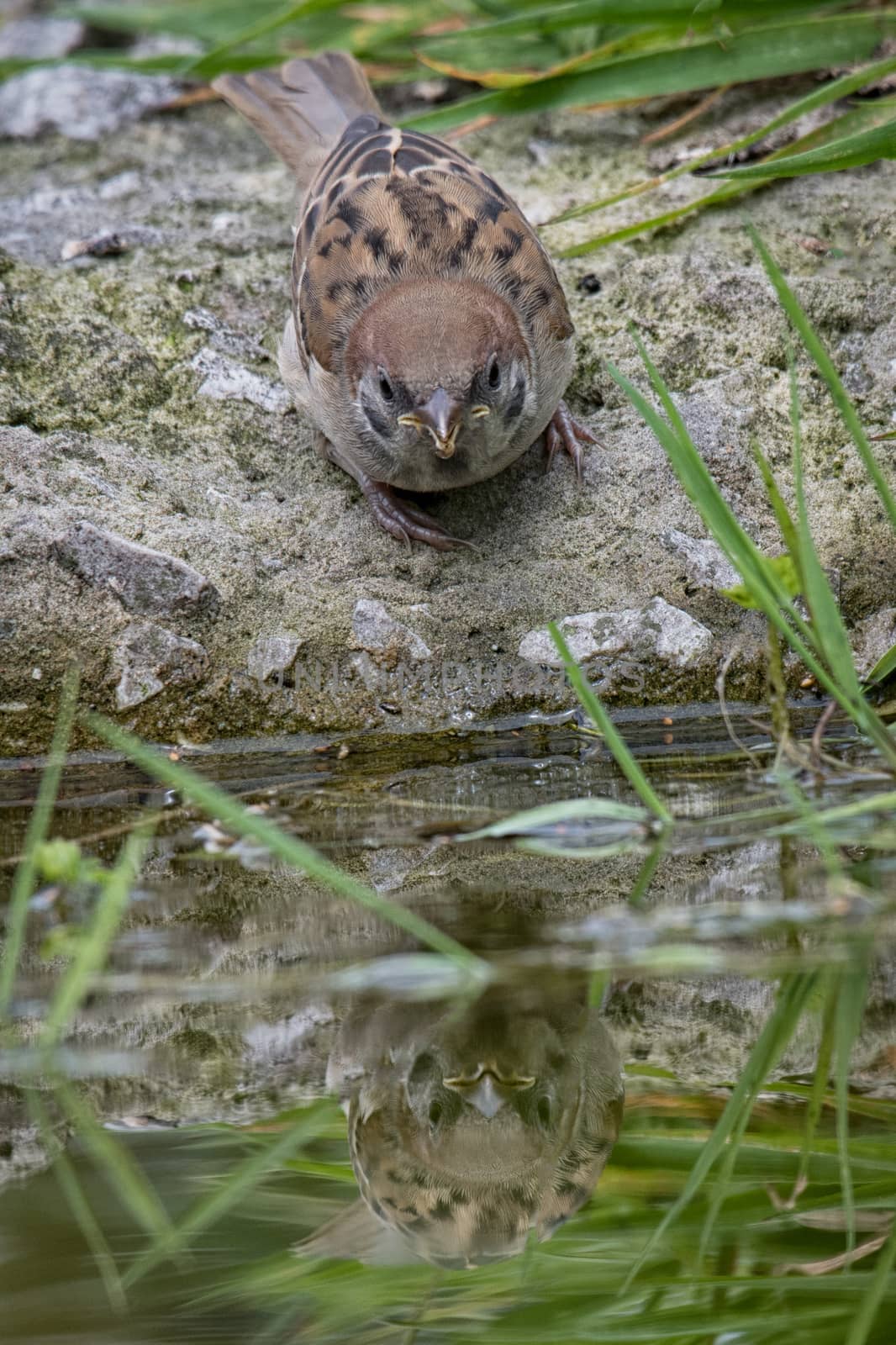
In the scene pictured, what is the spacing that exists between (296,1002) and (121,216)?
12.3 feet

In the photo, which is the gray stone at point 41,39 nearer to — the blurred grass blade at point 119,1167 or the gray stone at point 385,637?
the gray stone at point 385,637

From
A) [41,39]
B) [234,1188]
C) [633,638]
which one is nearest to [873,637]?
[633,638]

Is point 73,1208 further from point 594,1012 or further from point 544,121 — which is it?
point 544,121

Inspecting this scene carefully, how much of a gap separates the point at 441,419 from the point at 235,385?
3.61ft

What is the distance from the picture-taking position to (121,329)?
4.52 m

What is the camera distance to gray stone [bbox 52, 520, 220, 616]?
12.1 feet

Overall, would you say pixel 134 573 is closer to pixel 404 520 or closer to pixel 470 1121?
pixel 404 520

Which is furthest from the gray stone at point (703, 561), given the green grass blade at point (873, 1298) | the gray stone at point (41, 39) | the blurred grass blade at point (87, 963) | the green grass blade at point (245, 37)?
the gray stone at point (41, 39)

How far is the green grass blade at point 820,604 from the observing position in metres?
2.70

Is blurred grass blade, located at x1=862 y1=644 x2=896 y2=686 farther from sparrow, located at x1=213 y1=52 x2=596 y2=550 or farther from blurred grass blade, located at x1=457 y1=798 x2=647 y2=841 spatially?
sparrow, located at x1=213 y1=52 x2=596 y2=550

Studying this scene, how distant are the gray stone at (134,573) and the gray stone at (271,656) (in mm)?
170

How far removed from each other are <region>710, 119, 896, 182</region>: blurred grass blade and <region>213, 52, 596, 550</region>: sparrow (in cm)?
66

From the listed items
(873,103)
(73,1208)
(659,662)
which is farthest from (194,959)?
(873,103)

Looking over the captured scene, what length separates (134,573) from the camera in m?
3.70
